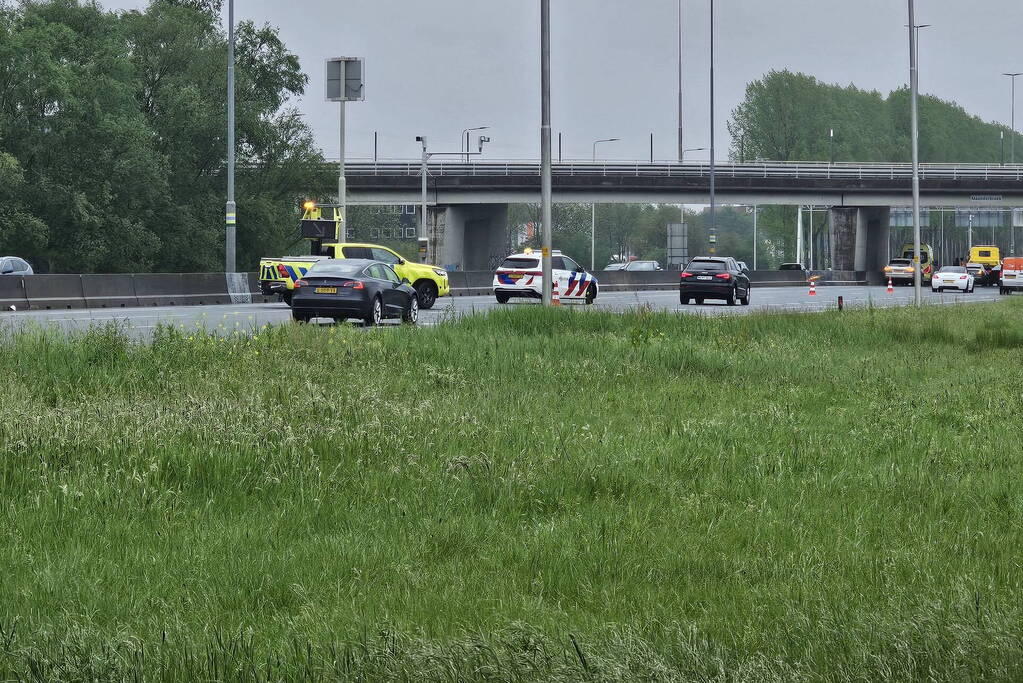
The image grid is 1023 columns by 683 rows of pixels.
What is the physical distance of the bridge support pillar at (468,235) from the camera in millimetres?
81625

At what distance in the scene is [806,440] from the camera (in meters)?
9.93

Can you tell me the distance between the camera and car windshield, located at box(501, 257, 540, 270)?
4269 cm

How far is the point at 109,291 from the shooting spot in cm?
3794

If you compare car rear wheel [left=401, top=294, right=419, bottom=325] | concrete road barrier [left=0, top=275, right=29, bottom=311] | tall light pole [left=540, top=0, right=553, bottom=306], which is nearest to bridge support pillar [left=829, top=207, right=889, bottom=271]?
car rear wheel [left=401, top=294, right=419, bottom=325]

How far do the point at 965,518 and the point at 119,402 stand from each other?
6.25m

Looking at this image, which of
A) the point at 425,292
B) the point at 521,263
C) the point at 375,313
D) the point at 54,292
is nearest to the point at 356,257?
the point at 425,292

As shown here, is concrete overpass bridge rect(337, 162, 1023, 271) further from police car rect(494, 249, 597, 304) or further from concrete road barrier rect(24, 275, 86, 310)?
concrete road barrier rect(24, 275, 86, 310)

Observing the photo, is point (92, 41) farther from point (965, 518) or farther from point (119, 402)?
point (965, 518)

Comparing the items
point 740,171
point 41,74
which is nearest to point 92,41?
point 41,74

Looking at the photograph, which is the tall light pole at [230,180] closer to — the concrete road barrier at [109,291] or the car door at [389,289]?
the concrete road barrier at [109,291]

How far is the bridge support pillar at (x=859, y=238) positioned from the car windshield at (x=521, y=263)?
5197 cm

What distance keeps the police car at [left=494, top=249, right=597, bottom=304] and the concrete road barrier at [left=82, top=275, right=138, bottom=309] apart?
10719 mm

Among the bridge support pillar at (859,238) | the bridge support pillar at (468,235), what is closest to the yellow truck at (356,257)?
the bridge support pillar at (468,235)

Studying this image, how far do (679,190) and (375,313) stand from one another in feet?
190
